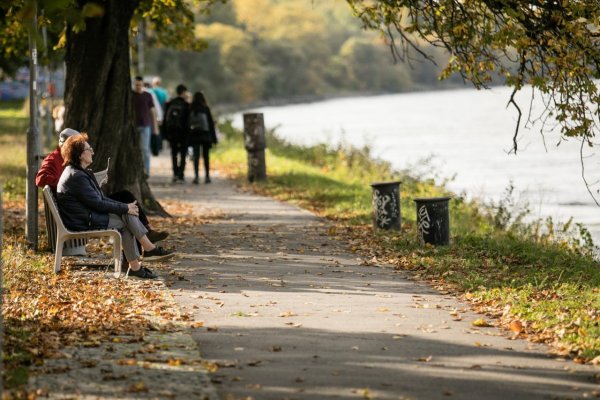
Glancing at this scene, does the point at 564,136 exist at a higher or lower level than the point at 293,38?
lower

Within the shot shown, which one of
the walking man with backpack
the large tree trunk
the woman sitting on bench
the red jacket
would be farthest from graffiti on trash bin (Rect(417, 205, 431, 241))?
the walking man with backpack

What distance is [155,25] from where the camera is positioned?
22672 mm

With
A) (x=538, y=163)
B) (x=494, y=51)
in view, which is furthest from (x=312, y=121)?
(x=494, y=51)

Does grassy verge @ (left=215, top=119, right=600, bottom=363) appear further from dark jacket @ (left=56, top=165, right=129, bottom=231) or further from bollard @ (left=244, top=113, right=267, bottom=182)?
dark jacket @ (left=56, top=165, right=129, bottom=231)

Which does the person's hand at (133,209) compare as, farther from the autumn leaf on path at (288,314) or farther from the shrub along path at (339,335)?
the autumn leaf on path at (288,314)

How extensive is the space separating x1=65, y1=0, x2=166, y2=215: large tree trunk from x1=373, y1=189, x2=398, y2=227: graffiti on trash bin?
3745 mm

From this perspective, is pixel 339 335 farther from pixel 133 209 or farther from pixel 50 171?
pixel 50 171

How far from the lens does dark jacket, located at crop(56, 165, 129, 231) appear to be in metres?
11.8

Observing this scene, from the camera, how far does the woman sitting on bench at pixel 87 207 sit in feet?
38.7

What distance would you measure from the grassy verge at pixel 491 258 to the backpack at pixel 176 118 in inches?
72.7

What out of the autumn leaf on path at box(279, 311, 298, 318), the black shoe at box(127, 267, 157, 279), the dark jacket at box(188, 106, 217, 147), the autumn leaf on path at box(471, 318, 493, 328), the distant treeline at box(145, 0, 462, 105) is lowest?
the autumn leaf on path at box(471, 318, 493, 328)

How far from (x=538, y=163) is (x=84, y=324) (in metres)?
34.5

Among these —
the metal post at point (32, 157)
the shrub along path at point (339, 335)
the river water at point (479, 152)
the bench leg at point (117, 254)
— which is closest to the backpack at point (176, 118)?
the river water at point (479, 152)

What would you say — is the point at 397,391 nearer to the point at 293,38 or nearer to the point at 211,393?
the point at 211,393
